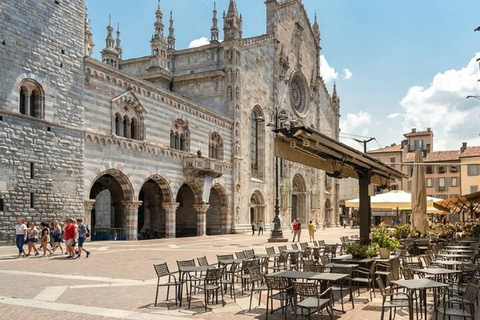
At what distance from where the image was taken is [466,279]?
997 cm

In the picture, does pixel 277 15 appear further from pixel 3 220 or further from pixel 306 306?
pixel 306 306

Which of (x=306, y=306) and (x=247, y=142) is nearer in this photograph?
(x=306, y=306)

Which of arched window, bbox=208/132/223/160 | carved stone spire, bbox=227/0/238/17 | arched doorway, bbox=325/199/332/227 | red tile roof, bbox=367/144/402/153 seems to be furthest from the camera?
red tile roof, bbox=367/144/402/153

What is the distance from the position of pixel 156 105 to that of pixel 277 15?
844 inches

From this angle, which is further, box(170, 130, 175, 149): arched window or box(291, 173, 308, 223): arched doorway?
box(291, 173, 308, 223): arched doorway

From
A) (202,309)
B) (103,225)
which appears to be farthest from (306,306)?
(103,225)

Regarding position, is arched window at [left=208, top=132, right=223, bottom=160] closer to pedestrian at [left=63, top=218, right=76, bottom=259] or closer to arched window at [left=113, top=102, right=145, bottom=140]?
arched window at [left=113, top=102, right=145, bottom=140]

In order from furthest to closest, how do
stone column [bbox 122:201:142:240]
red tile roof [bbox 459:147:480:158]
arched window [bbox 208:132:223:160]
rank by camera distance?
1. red tile roof [bbox 459:147:480:158]
2. arched window [bbox 208:132:223:160]
3. stone column [bbox 122:201:142:240]

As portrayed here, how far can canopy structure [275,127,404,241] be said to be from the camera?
29.2ft

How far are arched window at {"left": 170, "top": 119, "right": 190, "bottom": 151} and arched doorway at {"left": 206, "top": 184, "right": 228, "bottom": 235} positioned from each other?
567cm

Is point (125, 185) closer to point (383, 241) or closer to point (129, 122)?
point (129, 122)

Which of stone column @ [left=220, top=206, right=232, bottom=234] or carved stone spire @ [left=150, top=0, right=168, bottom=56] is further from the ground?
carved stone spire @ [left=150, top=0, right=168, bottom=56]

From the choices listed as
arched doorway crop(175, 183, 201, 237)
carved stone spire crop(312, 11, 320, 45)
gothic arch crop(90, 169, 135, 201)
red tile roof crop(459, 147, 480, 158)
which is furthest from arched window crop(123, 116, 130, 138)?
red tile roof crop(459, 147, 480, 158)

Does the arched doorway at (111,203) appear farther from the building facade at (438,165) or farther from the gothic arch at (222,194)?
the building facade at (438,165)
